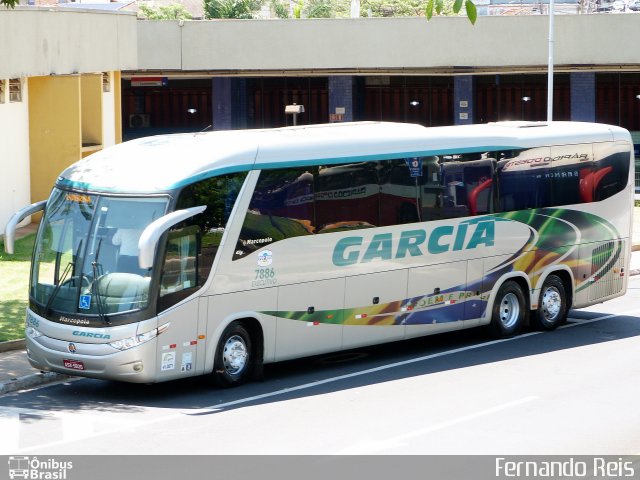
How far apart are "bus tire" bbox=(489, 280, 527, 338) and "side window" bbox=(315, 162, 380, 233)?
3.23 metres

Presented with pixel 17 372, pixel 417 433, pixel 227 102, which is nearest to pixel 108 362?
pixel 17 372

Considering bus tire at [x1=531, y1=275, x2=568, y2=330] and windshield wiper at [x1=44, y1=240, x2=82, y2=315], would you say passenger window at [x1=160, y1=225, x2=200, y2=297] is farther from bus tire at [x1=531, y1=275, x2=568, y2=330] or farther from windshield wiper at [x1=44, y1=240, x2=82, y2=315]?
bus tire at [x1=531, y1=275, x2=568, y2=330]

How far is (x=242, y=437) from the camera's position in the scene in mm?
13227

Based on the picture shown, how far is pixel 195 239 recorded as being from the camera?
50.5ft

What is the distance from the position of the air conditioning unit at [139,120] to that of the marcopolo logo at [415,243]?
32.7m

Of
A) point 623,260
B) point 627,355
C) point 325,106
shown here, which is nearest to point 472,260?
point 627,355

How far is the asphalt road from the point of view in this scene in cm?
1294

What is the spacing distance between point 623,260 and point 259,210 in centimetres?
879

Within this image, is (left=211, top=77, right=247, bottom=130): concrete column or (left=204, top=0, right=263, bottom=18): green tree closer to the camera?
(left=211, top=77, right=247, bottom=130): concrete column

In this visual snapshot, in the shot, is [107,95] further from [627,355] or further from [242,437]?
[242,437]

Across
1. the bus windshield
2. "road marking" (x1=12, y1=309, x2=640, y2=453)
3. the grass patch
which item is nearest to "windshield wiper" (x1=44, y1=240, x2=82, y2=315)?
the bus windshield
